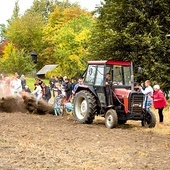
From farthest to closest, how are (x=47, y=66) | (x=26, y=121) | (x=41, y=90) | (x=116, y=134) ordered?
(x=47, y=66), (x=41, y=90), (x=26, y=121), (x=116, y=134)

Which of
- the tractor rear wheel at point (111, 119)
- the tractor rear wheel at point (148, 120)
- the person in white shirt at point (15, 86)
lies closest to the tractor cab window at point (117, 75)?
the tractor rear wheel at point (111, 119)

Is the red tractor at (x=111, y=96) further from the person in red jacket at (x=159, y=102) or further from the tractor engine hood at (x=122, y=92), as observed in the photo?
the person in red jacket at (x=159, y=102)

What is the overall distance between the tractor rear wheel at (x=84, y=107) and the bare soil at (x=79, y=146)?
0.31 meters

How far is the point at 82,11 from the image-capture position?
225 feet

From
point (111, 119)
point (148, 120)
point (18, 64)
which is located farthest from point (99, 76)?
point (18, 64)

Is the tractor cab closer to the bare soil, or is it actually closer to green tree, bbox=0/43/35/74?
the bare soil

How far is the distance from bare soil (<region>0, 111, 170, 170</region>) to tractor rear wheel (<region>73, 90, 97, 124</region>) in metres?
0.31

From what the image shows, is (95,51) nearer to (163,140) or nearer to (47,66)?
(163,140)

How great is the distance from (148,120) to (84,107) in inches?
90.8

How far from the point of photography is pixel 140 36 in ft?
86.8

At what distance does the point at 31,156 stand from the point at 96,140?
2.90 m

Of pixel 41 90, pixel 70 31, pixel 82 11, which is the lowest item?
pixel 41 90

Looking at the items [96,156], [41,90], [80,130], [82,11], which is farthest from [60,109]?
[82,11]

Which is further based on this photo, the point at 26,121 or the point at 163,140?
the point at 26,121
